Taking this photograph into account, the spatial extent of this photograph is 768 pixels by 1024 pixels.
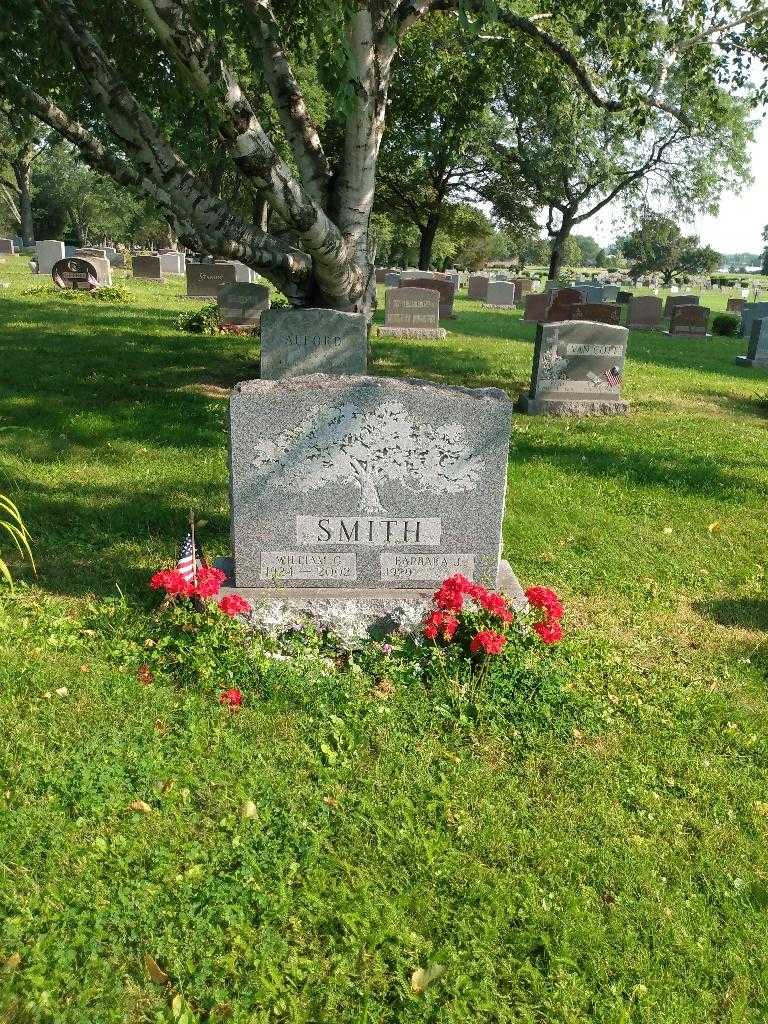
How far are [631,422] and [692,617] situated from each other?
585 centimetres

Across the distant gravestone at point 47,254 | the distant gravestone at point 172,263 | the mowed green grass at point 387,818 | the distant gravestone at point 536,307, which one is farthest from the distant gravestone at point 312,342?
the distant gravestone at point 172,263

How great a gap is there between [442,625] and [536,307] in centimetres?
2143

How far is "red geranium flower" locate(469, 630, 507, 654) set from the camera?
3.94 meters

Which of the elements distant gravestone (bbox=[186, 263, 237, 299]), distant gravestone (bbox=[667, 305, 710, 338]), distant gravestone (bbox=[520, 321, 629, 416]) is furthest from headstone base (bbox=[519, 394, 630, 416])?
distant gravestone (bbox=[186, 263, 237, 299])

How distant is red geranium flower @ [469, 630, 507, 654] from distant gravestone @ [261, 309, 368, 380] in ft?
19.5

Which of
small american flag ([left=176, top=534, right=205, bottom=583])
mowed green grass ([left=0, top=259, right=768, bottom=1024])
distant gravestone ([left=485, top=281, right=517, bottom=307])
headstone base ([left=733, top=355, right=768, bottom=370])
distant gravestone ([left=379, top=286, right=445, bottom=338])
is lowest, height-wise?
mowed green grass ([left=0, top=259, right=768, bottom=1024])

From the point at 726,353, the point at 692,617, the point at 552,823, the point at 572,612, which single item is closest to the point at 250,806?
the point at 552,823

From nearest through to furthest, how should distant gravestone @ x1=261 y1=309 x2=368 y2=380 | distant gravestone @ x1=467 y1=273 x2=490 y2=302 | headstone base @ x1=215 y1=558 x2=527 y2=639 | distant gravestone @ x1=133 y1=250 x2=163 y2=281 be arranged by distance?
1. headstone base @ x1=215 y1=558 x2=527 y2=639
2. distant gravestone @ x1=261 y1=309 x2=368 y2=380
3. distant gravestone @ x1=133 y1=250 x2=163 y2=281
4. distant gravestone @ x1=467 y1=273 x2=490 y2=302

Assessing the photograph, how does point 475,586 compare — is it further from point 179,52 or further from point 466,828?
point 179,52

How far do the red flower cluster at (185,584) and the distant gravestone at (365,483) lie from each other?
24 centimetres

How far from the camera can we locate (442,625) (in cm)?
413

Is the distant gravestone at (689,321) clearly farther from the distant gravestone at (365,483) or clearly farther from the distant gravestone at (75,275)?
the distant gravestone at (365,483)

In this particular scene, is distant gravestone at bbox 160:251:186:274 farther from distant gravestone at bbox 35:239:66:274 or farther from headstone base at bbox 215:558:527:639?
A: headstone base at bbox 215:558:527:639

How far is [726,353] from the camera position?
19484mm
